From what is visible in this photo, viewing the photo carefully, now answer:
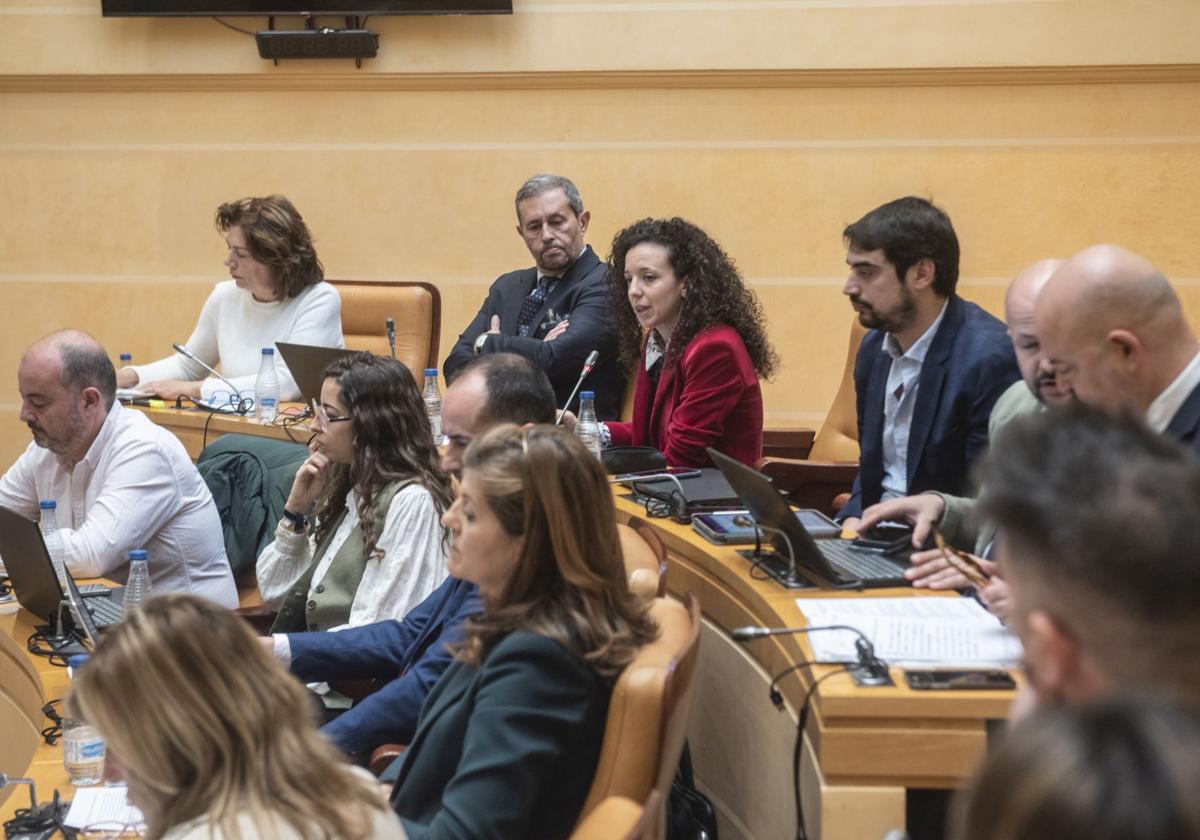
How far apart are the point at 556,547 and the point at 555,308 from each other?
9.77 feet

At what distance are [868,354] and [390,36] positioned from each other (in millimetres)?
3262

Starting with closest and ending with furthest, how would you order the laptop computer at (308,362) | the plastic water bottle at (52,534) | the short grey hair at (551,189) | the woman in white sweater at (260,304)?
the plastic water bottle at (52,534) → the laptop computer at (308,362) → the short grey hair at (551,189) → the woman in white sweater at (260,304)

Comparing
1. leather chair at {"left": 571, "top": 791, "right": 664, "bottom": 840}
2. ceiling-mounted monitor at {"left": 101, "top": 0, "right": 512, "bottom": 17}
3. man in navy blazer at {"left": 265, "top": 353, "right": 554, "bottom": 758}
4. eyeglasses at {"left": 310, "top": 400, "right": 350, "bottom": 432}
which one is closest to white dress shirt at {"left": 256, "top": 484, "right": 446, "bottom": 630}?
man in navy blazer at {"left": 265, "top": 353, "right": 554, "bottom": 758}

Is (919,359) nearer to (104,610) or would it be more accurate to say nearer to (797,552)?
(797,552)

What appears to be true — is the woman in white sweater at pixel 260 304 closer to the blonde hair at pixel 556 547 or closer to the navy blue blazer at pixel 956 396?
the navy blue blazer at pixel 956 396

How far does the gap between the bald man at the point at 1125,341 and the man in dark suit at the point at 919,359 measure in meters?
0.96

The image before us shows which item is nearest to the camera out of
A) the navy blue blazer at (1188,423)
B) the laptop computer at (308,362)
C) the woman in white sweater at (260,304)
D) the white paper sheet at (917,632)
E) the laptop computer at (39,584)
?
the white paper sheet at (917,632)

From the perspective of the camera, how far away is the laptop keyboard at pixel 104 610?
275cm

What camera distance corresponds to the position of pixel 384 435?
2.86m

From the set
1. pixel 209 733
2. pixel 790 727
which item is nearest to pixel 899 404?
pixel 790 727

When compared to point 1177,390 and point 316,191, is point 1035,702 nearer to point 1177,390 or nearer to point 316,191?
point 1177,390

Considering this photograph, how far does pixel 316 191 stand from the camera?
613 centimetres

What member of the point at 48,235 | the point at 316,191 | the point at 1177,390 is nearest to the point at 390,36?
the point at 316,191

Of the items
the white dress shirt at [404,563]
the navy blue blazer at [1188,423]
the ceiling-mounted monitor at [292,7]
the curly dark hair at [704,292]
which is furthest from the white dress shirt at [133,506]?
the ceiling-mounted monitor at [292,7]
